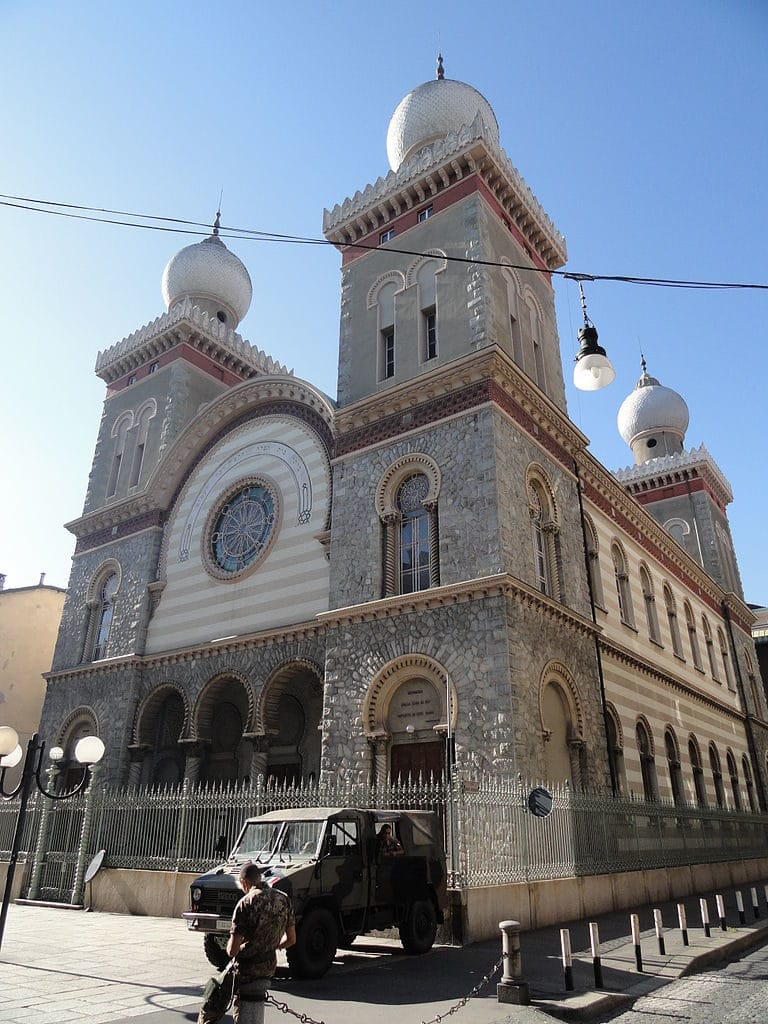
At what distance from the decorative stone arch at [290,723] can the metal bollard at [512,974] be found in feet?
37.5

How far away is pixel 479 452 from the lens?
56.5ft

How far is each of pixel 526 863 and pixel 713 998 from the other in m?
4.89

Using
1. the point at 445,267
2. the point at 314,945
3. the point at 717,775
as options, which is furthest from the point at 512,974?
the point at 717,775

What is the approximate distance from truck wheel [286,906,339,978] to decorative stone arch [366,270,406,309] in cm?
1622

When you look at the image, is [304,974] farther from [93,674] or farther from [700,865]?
A: [93,674]

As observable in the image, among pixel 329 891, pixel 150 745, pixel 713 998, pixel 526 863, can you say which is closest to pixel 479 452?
pixel 526 863

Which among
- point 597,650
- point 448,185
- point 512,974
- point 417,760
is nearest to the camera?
point 512,974

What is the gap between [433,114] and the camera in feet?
78.1

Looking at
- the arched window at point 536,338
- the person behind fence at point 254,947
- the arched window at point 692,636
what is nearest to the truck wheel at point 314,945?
the person behind fence at point 254,947

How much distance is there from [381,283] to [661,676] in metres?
14.8

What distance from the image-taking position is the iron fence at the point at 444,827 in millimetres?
12383

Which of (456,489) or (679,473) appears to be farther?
(679,473)

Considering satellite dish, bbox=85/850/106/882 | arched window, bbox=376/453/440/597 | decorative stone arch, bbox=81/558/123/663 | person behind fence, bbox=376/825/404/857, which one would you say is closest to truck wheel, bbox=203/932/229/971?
person behind fence, bbox=376/825/404/857

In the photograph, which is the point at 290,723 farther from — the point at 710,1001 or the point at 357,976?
the point at 710,1001
